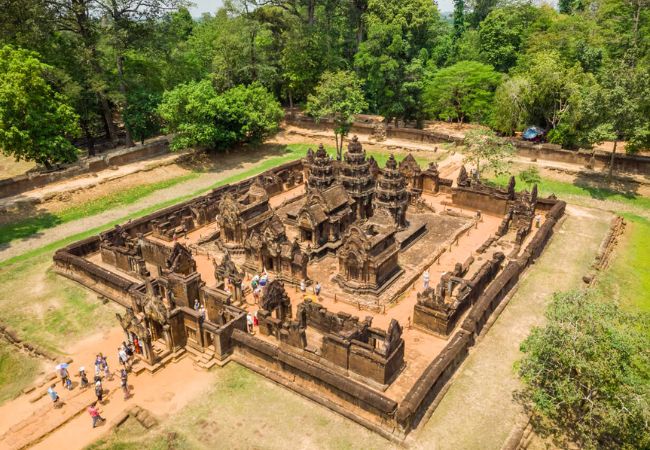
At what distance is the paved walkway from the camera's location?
21062 millimetres

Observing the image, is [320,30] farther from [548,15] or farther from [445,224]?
[445,224]

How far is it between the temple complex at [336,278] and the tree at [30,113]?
45.5ft

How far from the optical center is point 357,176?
4100cm

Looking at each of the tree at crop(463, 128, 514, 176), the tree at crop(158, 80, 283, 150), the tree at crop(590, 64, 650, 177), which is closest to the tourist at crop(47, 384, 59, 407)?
the tree at crop(158, 80, 283, 150)

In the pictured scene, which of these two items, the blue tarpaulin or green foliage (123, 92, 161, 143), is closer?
green foliage (123, 92, 161, 143)

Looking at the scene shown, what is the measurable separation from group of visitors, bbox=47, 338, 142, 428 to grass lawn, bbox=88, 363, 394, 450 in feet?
6.92

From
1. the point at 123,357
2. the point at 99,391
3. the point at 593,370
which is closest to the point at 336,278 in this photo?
the point at 123,357

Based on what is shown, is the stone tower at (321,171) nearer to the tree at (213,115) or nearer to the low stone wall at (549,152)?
the tree at (213,115)

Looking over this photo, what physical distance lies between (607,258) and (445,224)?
1251cm

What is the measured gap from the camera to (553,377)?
63.6 ft

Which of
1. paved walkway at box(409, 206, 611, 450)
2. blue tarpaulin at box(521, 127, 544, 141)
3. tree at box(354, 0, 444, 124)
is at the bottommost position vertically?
paved walkway at box(409, 206, 611, 450)

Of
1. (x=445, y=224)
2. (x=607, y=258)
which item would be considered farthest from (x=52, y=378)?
(x=607, y=258)

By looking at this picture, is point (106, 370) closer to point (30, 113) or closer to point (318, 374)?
point (318, 374)

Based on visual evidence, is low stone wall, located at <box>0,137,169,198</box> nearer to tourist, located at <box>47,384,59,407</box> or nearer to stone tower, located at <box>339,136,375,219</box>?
stone tower, located at <box>339,136,375,219</box>
